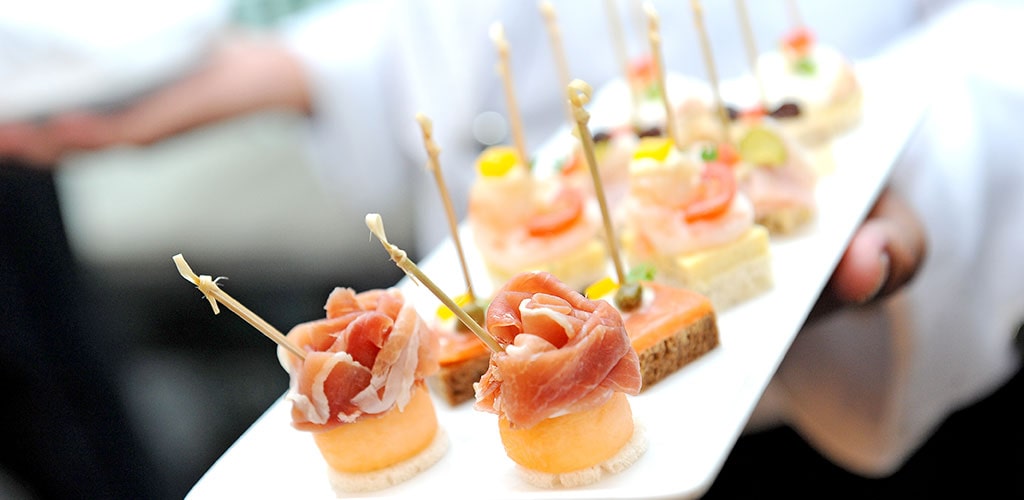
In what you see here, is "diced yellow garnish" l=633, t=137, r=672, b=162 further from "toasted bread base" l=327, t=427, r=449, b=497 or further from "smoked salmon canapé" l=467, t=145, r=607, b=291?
"toasted bread base" l=327, t=427, r=449, b=497

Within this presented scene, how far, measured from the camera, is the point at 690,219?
79.4 inches

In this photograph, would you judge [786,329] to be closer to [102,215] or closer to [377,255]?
[377,255]

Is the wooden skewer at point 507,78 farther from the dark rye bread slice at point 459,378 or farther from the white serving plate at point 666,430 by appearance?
the dark rye bread slice at point 459,378

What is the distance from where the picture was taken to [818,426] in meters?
2.57

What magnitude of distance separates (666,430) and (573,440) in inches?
6.6

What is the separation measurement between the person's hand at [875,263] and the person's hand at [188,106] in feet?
6.43

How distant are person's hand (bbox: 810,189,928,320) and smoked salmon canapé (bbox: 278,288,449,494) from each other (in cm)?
87

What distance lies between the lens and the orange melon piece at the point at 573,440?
1425 mm

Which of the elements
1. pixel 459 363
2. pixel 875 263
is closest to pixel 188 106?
pixel 459 363

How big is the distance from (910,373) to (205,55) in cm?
237

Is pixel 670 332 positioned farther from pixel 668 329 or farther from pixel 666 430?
pixel 666 430

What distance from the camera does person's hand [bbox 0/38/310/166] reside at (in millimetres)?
3043

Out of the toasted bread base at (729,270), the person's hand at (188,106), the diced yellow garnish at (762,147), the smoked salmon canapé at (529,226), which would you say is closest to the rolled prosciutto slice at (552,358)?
the toasted bread base at (729,270)

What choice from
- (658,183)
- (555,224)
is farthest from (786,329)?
(555,224)
